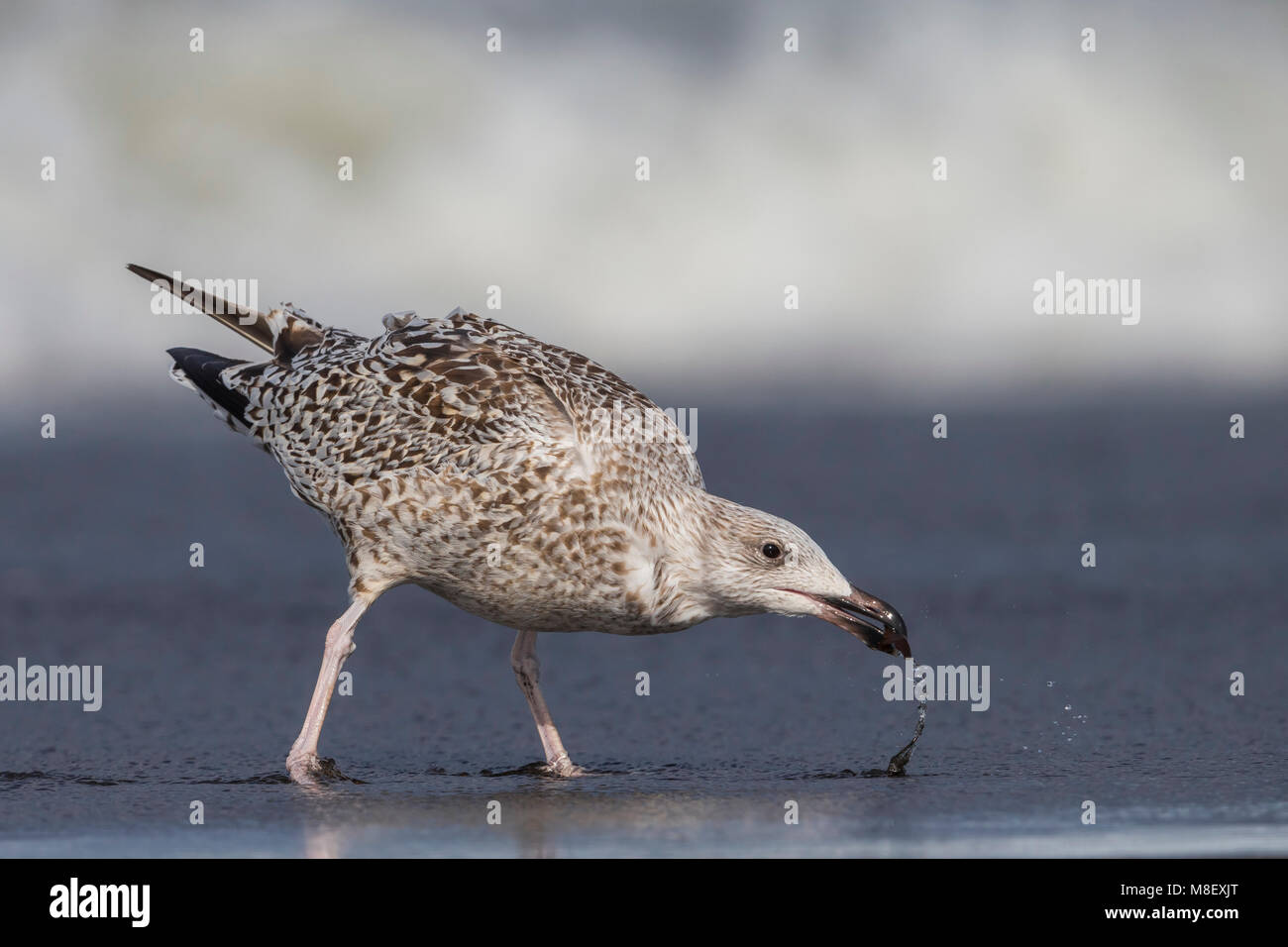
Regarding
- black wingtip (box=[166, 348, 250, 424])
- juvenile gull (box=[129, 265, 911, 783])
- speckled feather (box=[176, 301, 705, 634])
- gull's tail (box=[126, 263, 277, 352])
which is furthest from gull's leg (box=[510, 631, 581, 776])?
gull's tail (box=[126, 263, 277, 352])

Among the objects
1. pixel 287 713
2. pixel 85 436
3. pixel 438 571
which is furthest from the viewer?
pixel 85 436

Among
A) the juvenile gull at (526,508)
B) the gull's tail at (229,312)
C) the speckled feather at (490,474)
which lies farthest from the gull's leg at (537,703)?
the gull's tail at (229,312)

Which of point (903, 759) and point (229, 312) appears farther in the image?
point (229, 312)

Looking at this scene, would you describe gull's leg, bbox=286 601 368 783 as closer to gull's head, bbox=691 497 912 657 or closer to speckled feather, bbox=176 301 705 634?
speckled feather, bbox=176 301 705 634

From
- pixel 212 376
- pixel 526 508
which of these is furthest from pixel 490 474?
pixel 212 376

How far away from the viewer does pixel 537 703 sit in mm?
8312

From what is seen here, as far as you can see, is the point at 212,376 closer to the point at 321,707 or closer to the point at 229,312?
the point at 229,312

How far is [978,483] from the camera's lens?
1662 cm

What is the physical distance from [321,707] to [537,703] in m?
0.95

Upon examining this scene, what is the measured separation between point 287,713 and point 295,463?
1.57 meters

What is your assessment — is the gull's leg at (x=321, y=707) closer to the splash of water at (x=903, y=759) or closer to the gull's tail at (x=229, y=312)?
the gull's tail at (x=229, y=312)

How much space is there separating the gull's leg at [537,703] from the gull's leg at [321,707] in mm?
807
